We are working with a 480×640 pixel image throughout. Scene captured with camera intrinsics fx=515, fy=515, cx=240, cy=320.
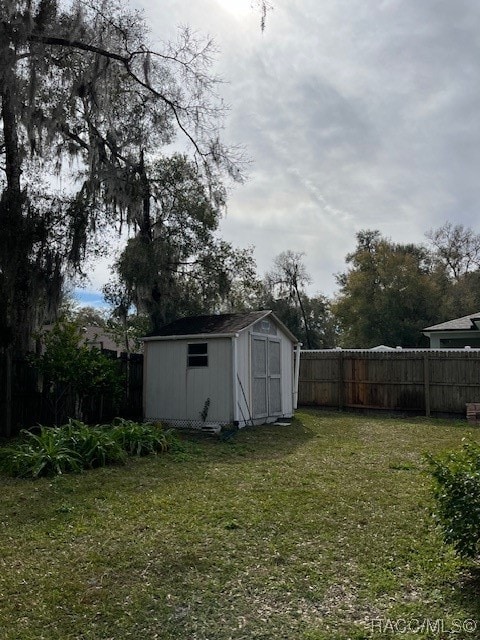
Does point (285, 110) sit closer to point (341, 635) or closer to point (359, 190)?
point (359, 190)

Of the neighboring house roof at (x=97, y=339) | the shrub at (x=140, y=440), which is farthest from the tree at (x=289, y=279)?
the shrub at (x=140, y=440)

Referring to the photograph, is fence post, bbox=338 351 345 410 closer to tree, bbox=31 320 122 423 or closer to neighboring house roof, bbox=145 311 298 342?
neighboring house roof, bbox=145 311 298 342

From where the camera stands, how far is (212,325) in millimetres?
10930

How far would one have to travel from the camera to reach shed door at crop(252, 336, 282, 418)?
10914 millimetres

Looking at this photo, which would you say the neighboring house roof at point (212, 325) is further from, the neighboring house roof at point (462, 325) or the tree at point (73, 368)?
the neighboring house roof at point (462, 325)

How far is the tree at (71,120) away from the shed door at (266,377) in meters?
4.09

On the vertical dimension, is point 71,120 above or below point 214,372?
above

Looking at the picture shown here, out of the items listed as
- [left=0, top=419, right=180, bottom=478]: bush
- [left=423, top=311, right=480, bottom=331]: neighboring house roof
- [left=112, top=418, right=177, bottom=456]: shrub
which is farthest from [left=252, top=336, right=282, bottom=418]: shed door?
[left=423, top=311, right=480, bottom=331]: neighboring house roof

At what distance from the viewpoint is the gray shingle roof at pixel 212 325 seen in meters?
10.5

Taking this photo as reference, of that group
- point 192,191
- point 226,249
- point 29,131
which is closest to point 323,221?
point 226,249

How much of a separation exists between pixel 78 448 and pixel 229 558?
3786 mm

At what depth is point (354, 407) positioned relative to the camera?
13.9 meters

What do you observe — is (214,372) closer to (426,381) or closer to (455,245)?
(426,381)

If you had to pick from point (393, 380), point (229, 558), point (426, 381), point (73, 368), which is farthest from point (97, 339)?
point (229, 558)
